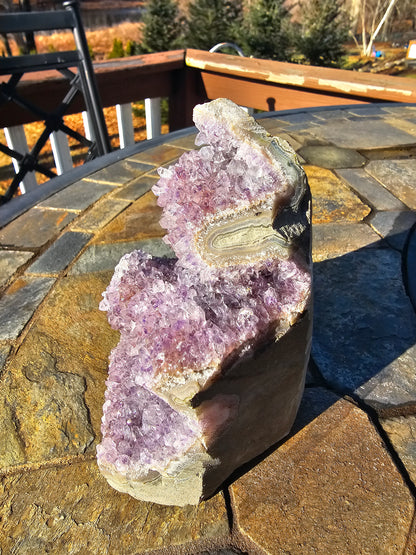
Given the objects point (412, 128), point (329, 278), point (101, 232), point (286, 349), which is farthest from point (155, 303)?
point (412, 128)

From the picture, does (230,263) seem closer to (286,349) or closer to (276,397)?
(286,349)

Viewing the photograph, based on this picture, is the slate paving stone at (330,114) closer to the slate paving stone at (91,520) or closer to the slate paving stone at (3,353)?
the slate paving stone at (3,353)

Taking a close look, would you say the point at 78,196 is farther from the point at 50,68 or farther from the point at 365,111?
the point at 365,111

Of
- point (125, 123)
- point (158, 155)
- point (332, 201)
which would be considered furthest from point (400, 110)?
point (125, 123)

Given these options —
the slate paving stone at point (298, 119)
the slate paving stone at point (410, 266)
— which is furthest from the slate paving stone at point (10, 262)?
the slate paving stone at point (298, 119)

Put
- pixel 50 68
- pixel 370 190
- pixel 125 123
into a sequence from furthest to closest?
pixel 125 123 → pixel 50 68 → pixel 370 190
